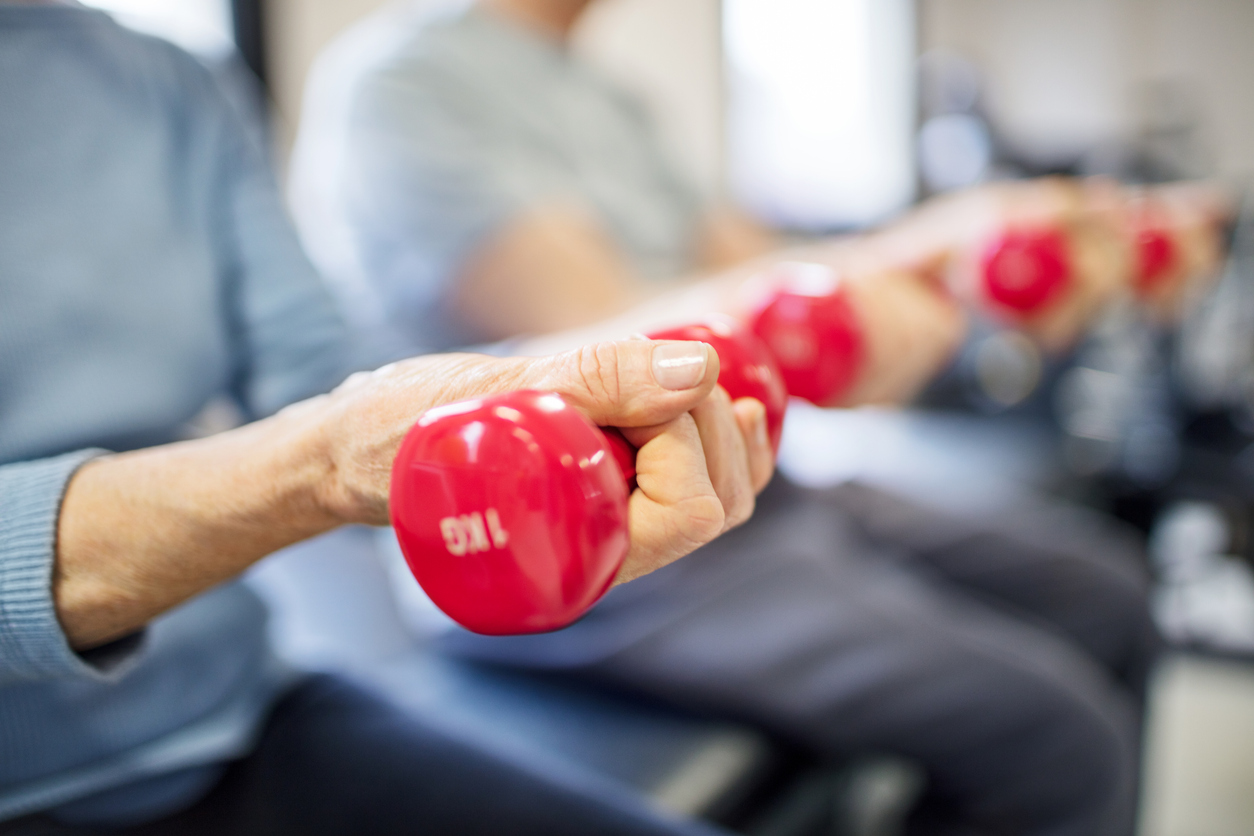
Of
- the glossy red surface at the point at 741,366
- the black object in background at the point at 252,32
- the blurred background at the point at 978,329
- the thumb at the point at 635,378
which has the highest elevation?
the black object in background at the point at 252,32

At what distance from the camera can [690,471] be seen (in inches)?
12.6

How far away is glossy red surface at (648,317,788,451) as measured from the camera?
15.3 inches

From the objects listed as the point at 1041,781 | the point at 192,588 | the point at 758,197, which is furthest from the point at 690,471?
the point at 758,197

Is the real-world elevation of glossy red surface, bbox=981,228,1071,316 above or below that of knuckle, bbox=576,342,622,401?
below

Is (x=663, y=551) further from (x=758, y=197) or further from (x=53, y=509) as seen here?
(x=758, y=197)

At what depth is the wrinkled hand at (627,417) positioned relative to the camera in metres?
0.31

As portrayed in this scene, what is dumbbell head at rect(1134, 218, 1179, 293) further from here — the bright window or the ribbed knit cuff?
the bright window

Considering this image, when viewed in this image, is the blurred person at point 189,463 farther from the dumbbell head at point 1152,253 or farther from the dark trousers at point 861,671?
the dumbbell head at point 1152,253

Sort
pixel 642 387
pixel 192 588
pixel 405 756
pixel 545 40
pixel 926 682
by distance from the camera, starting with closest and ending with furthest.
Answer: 1. pixel 642 387
2. pixel 192 588
3. pixel 405 756
4. pixel 926 682
5. pixel 545 40

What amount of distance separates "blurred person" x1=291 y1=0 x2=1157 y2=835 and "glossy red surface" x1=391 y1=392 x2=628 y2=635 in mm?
444

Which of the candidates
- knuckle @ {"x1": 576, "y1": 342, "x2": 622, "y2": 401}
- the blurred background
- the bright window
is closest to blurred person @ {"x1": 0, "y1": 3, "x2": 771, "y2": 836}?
knuckle @ {"x1": 576, "y1": 342, "x2": 622, "y2": 401}

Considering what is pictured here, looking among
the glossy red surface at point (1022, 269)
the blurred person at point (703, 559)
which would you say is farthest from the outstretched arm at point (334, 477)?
the glossy red surface at point (1022, 269)

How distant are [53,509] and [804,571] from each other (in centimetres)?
66

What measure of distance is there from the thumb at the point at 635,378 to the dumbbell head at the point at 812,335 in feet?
0.96
